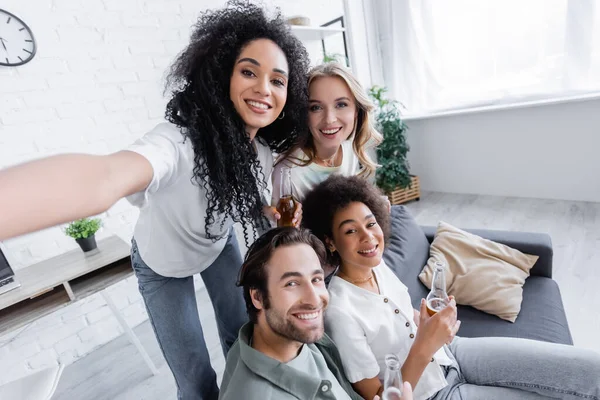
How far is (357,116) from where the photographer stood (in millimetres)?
1387

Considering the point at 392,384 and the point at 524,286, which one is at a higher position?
the point at 392,384

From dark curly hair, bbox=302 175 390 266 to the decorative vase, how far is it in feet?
4.33

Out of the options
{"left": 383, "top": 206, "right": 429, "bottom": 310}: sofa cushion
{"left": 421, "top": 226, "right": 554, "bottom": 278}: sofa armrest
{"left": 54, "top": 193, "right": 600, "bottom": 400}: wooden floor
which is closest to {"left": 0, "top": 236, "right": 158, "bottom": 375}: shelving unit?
{"left": 54, "top": 193, "right": 600, "bottom": 400}: wooden floor

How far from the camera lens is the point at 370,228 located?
1058 mm

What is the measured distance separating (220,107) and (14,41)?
159cm

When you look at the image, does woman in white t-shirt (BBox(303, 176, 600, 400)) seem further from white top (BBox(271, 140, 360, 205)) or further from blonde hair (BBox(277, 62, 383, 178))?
blonde hair (BBox(277, 62, 383, 178))

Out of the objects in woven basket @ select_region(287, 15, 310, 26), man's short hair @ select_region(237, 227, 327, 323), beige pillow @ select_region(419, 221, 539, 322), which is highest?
woven basket @ select_region(287, 15, 310, 26)

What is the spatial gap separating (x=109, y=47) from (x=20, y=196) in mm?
2008

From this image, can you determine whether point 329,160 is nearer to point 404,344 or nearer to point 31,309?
point 404,344

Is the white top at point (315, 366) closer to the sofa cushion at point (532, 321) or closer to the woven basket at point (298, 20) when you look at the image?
the sofa cushion at point (532, 321)

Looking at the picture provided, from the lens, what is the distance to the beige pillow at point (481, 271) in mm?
1416

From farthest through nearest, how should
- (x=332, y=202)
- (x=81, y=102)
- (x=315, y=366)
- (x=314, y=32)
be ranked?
(x=314, y=32) < (x=81, y=102) < (x=332, y=202) < (x=315, y=366)

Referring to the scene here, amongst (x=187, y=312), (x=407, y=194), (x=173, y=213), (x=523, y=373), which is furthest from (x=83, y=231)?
(x=407, y=194)

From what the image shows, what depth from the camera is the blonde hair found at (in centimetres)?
125
